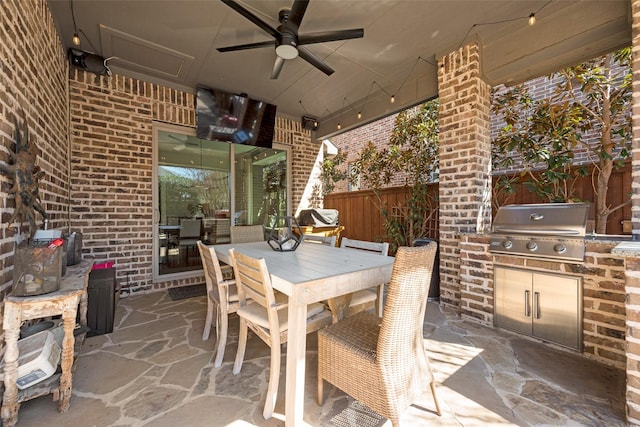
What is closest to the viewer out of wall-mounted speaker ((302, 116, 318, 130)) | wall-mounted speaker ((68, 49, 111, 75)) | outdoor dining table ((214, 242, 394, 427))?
outdoor dining table ((214, 242, 394, 427))

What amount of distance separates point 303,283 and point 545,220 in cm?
229

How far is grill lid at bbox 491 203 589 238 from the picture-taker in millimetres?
2189

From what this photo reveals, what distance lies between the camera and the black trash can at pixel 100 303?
2577 millimetres

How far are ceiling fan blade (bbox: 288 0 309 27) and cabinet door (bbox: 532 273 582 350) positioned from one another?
308cm

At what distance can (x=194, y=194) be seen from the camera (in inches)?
173

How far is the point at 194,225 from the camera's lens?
14.5 feet

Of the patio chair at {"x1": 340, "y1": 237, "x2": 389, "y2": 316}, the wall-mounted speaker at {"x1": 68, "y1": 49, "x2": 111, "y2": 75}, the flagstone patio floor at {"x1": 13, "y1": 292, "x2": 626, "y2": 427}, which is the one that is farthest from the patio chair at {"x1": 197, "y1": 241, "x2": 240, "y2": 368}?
the wall-mounted speaker at {"x1": 68, "y1": 49, "x2": 111, "y2": 75}

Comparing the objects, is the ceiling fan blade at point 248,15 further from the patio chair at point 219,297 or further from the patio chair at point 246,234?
the patio chair at point 246,234

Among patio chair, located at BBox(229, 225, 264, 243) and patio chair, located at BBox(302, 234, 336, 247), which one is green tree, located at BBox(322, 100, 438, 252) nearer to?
patio chair, located at BBox(302, 234, 336, 247)

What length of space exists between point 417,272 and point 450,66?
2983 millimetres

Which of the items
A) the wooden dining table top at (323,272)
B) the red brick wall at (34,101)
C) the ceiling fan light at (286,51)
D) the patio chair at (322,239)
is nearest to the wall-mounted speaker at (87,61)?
the red brick wall at (34,101)

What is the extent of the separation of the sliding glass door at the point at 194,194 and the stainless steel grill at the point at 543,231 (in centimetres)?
391

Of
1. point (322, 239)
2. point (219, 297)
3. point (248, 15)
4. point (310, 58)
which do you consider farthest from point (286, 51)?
point (219, 297)

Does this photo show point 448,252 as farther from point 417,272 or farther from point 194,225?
point 194,225
